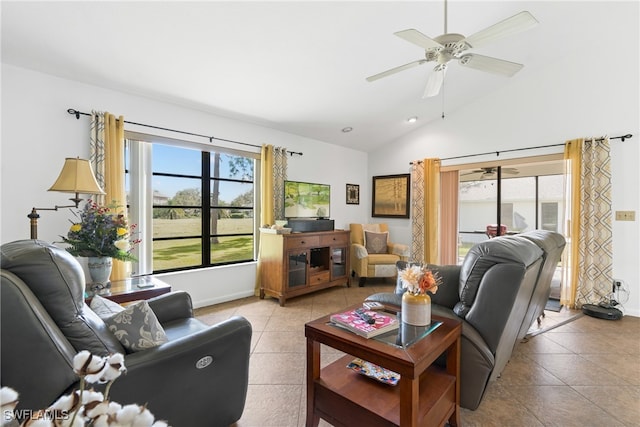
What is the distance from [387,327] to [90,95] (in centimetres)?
324

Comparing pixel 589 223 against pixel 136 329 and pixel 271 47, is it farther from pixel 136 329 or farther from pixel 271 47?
pixel 136 329

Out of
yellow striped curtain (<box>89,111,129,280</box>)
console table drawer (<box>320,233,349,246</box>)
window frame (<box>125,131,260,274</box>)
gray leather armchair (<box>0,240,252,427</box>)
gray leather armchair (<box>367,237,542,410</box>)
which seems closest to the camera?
gray leather armchair (<box>0,240,252,427</box>)

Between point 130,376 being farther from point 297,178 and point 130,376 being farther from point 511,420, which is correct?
point 297,178

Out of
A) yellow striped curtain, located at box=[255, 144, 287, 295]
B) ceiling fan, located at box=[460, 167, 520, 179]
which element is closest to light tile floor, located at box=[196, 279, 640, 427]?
yellow striped curtain, located at box=[255, 144, 287, 295]

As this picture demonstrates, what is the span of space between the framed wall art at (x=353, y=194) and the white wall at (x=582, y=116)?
1.82 m

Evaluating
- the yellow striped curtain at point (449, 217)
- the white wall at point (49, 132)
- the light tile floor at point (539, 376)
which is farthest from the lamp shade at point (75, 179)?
the yellow striped curtain at point (449, 217)

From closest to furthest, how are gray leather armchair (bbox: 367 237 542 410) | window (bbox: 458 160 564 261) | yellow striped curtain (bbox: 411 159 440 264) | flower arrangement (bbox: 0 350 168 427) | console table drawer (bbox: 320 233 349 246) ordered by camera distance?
flower arrangement (bbox: 0 350 168 427), gray leather armchair (bbox: 367 237 542 410), console table drawer (bbox: 320 233 349 246), window (bbox: 458 160 564 261), yellow striped curtain (bbox: 411 159 440 264)

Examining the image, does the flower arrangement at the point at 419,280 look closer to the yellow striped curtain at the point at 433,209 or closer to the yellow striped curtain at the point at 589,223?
the yellow striped curtain at the point at 589,223

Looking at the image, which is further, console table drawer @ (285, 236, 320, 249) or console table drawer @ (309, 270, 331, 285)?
console table drawer @ (309, 270, 331, 285)

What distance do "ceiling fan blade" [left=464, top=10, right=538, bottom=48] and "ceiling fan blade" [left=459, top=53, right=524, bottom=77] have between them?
20cm

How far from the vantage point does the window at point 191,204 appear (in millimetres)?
3043

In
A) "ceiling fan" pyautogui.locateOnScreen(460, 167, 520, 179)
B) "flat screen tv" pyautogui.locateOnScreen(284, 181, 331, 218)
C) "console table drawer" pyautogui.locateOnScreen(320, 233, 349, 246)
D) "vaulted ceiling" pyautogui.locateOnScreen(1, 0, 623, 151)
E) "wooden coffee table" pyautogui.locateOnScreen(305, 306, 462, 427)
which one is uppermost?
"vaulted ceiling" pyautogui.locateOnScreen(1, 0, 623, 151)

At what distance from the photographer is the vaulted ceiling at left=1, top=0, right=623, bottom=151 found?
205 centimetres

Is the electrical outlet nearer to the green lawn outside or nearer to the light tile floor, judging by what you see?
the light tile floor
